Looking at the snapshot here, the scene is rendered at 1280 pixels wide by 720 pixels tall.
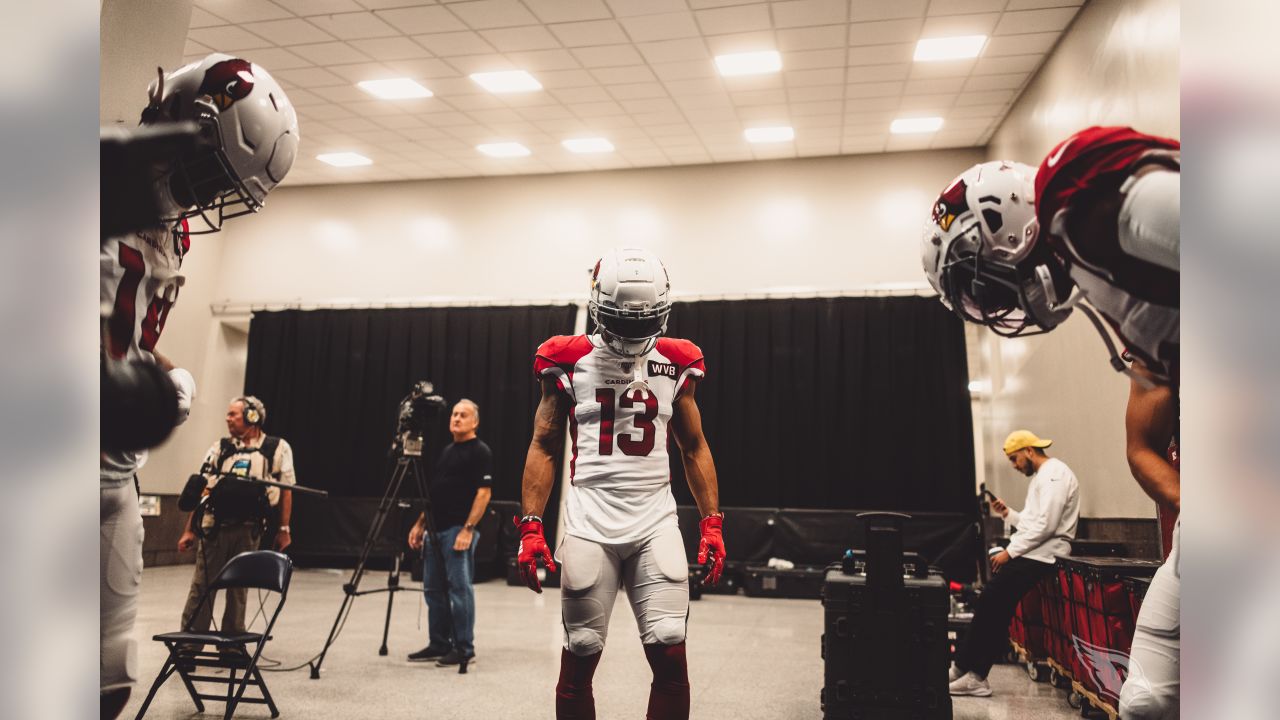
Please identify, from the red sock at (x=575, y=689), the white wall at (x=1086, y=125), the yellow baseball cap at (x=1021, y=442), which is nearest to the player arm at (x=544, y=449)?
the red sock at (x=575, y=689)

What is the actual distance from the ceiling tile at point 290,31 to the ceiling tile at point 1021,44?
7.03 m

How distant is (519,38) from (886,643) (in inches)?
289

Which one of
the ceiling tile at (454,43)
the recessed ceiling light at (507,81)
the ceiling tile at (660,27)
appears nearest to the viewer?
the ceiling tile at (660,27)

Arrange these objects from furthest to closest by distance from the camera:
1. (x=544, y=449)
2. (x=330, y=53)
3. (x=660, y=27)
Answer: (x=330, y=53) < (x=660, y=27) < (x=544, y=449)

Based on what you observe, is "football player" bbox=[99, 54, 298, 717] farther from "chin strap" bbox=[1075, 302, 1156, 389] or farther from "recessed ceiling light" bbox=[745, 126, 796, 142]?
"recessed ceiling light" bbox=[745, 126, 796, 142]

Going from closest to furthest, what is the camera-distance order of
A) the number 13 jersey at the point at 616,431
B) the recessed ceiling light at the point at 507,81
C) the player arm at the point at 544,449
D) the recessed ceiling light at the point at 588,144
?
the number 13 jersey at the point at 616,431
the player arm at the point at 544,449
the recessed ceiling light at the point at 507,81
the recessed ceiling light at the point at 588,144

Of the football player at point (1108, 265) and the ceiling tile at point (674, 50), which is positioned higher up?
the ceiling tile at point (674, 50)

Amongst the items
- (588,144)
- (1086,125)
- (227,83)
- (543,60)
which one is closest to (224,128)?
(227,83)

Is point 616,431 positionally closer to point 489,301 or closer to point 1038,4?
point 1038,4

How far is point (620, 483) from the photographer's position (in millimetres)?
3070

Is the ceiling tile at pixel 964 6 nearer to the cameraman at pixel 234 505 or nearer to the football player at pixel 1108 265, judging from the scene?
the cameraman at pixel 234 505

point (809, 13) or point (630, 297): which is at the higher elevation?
point (809, 13)

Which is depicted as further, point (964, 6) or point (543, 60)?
point (543, 60)

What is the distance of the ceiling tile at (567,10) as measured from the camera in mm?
8539
